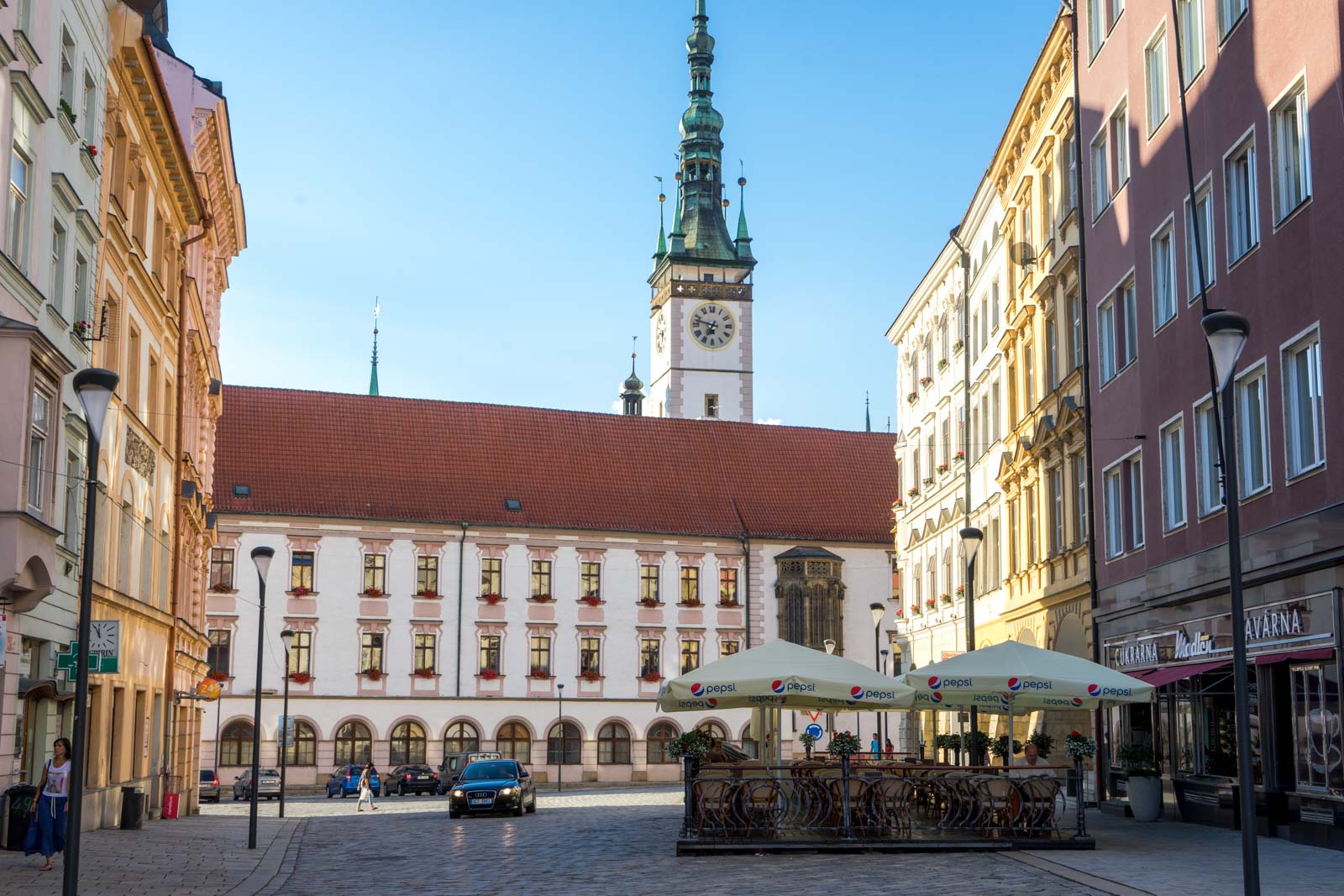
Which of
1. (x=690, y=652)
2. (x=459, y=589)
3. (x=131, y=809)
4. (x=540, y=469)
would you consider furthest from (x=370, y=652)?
(x=131, y=809)

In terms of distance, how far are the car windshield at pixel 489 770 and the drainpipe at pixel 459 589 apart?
31.0 m

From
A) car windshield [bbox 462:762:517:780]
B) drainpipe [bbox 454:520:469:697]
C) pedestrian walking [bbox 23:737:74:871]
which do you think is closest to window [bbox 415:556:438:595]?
drainpipe [bbox 454:520:469:697]

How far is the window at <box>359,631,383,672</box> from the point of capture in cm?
6831

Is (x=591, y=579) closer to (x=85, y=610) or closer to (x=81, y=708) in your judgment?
(x=85, y=610)

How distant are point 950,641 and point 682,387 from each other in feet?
198

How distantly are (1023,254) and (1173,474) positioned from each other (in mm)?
11181

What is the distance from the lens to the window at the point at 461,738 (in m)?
68.8

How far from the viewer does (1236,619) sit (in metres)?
13.8

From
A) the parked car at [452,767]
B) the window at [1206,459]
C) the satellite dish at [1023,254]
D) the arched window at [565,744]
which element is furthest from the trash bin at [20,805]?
the arched window at [565,744]

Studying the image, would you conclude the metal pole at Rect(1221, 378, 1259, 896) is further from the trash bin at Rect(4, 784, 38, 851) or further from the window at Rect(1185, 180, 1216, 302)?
the trash bin at Rect(4, 784, 38, 851)

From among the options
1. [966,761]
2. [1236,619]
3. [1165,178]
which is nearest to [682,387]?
[966,761]

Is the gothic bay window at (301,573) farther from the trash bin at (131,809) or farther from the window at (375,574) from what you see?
the trash bin at (131,809)

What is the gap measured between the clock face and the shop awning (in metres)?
80.4

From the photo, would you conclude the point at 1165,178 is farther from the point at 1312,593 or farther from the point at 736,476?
the point at 736,476
